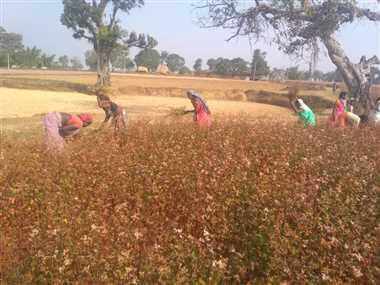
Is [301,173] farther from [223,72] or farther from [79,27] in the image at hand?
[223,72]

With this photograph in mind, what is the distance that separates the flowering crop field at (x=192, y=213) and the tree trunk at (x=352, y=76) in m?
9.33

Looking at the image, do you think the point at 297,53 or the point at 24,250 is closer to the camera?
the point at 24,250

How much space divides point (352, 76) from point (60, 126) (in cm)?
1049

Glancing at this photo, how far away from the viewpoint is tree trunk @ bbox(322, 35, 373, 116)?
1430 centimetres

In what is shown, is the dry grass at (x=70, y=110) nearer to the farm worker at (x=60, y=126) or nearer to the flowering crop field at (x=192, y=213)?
the farm worker at (x=60, y=126)

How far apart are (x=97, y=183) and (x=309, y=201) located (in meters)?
1.98

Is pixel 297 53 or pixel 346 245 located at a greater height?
pixel 297 53

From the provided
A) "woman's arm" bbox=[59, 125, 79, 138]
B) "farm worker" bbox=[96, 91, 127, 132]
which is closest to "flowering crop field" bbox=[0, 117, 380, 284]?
"woman's arm" bbox=[59, 125, 79, 138]

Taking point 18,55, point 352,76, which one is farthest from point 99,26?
point 18,55

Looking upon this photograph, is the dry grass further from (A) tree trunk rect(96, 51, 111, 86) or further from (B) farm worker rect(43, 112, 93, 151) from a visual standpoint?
(A) tree trunk rect(96, 51, 111, 86)

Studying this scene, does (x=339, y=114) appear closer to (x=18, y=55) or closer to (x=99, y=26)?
(x=99, y=26)

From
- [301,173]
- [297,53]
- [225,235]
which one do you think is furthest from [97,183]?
[297,53]

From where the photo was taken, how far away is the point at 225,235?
12.2 ft

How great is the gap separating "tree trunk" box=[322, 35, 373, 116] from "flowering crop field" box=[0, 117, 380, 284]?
367 inches
